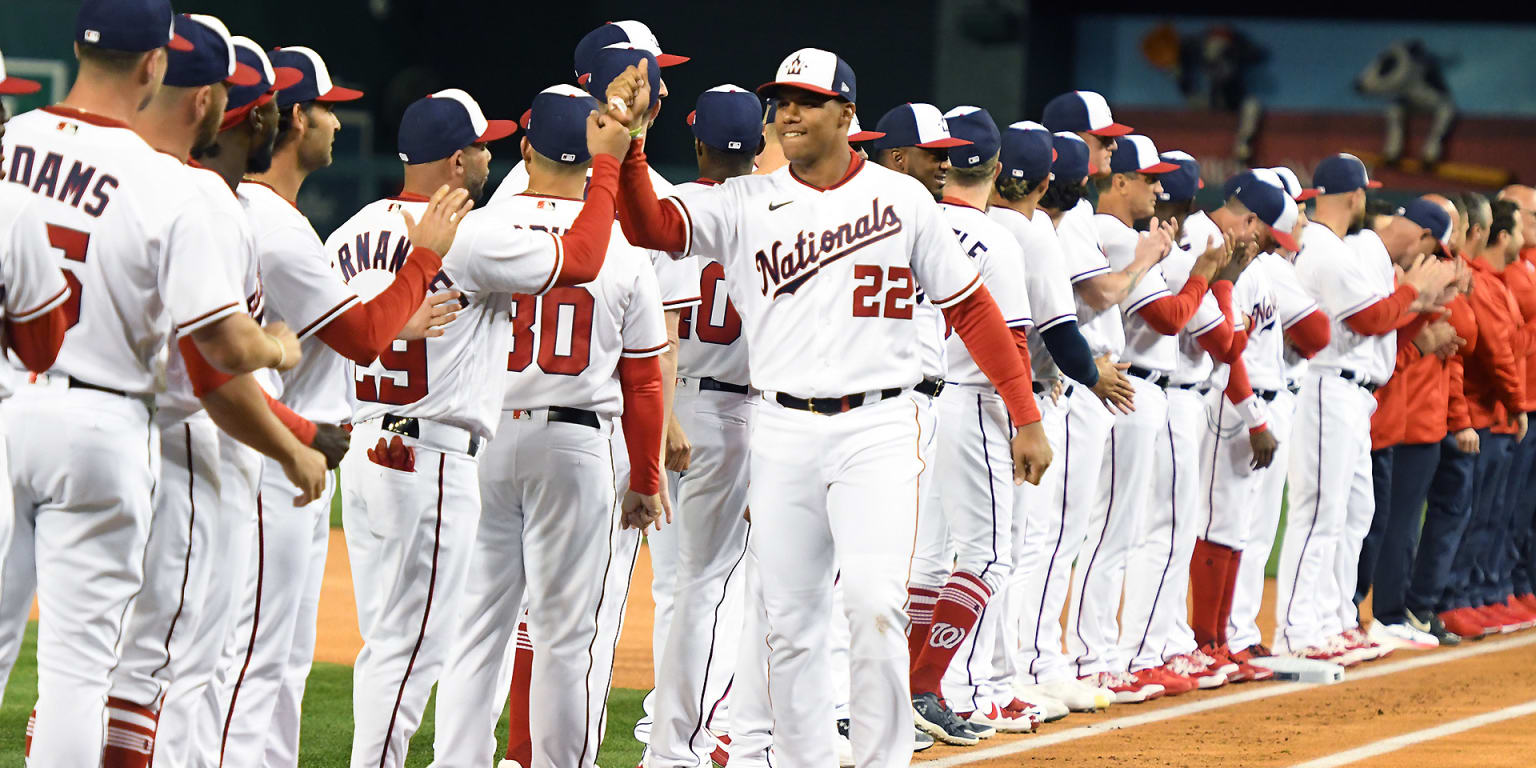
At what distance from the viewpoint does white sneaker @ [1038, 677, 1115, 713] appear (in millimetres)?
6594

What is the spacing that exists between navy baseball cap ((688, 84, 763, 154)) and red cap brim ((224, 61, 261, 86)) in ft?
5.88

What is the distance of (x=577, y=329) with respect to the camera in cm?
459

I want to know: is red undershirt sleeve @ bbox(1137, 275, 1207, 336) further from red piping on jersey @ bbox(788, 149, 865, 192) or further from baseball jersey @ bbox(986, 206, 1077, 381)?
red piping on jersey @ bbox(788, 149, 865, 192)

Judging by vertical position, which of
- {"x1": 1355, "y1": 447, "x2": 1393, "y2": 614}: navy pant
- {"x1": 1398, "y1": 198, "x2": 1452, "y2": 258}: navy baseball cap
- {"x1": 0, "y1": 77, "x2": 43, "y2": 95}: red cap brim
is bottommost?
{"x1": 1355, "y1": 447, "x2": 1393, "y2": 614}: navy pant

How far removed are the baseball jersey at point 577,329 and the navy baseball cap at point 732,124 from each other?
832 mm

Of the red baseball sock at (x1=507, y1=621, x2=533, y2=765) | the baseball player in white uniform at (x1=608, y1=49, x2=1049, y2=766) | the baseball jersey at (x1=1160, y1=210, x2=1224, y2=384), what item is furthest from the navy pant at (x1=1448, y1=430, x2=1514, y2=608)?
the red baseball sock at (x1=507, y1=621, x2=533, y2=765)

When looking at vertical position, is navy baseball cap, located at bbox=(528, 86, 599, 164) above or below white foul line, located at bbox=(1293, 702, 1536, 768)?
above

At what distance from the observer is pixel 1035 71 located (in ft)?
62.4

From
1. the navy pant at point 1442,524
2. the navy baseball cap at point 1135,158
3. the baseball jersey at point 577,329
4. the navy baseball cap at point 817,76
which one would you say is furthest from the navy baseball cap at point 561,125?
the navy pant at point 1442,524

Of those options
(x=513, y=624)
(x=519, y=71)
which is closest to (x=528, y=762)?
(x=513, y=624)

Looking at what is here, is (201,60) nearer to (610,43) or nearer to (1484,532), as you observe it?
(610,43)

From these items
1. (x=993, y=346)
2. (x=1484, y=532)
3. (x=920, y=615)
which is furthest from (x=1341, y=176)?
(x=993, y=346)

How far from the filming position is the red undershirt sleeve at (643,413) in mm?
4656

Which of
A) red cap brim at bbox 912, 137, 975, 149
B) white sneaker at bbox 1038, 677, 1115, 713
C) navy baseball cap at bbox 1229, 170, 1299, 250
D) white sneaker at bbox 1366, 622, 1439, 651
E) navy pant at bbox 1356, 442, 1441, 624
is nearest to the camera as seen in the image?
red cap brim at bbox 912, 137, 975, 149
